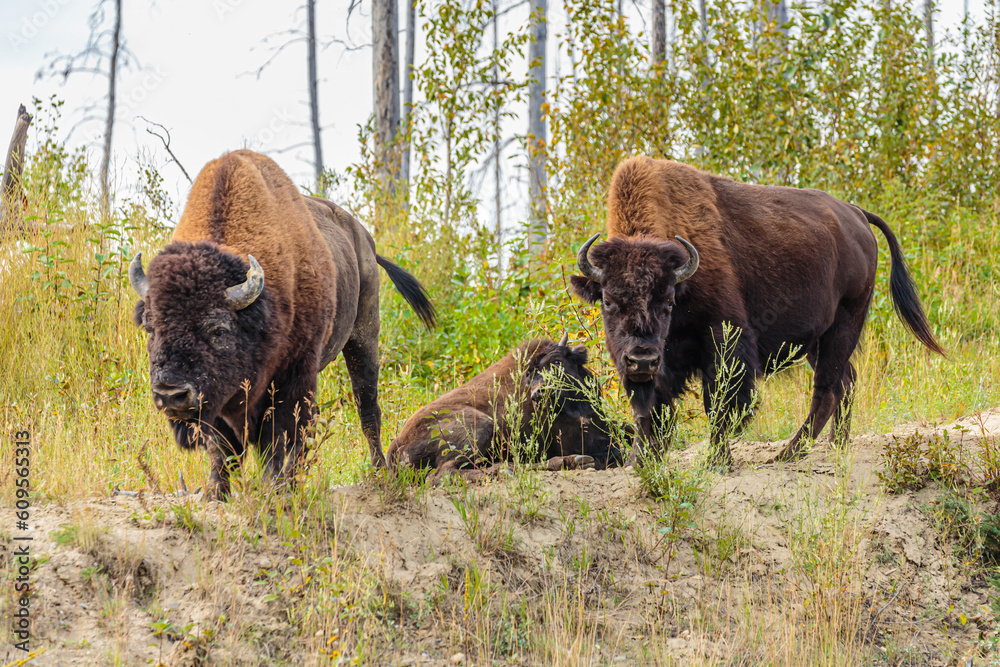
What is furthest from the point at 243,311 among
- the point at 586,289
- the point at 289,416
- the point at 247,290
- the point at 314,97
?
the point at 314,97

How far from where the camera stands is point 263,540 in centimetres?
386

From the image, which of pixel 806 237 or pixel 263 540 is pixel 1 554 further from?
pixel 806 237

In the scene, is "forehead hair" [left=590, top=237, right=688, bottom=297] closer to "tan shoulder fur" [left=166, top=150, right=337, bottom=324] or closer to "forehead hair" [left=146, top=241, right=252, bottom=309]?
"tan shoulder fur" [left=166, top=150, right=337, bottom=324]

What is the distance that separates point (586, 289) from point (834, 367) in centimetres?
235

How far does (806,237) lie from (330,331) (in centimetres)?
351

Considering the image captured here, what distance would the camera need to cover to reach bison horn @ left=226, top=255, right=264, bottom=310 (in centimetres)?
418

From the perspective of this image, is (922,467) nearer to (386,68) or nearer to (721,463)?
(721,463)

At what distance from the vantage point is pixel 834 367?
665 cm

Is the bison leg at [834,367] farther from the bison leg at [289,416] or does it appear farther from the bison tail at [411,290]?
the bison leg at [289,416]

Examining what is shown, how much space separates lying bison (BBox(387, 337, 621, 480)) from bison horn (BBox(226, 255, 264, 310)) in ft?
5.82

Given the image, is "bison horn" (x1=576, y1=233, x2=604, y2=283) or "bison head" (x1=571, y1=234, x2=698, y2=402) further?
"bison horn" (x1=576, y1=233, x2=604, y2=283)

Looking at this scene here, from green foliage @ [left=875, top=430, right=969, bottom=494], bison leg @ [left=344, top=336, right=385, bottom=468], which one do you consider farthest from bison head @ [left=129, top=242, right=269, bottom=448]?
green foliage @ [left=875, top=430, right=969, bottom=494]

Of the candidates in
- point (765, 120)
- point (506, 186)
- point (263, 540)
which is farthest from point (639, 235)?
point (506, 186)

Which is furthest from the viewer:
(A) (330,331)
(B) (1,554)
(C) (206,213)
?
(A) (330,331)
